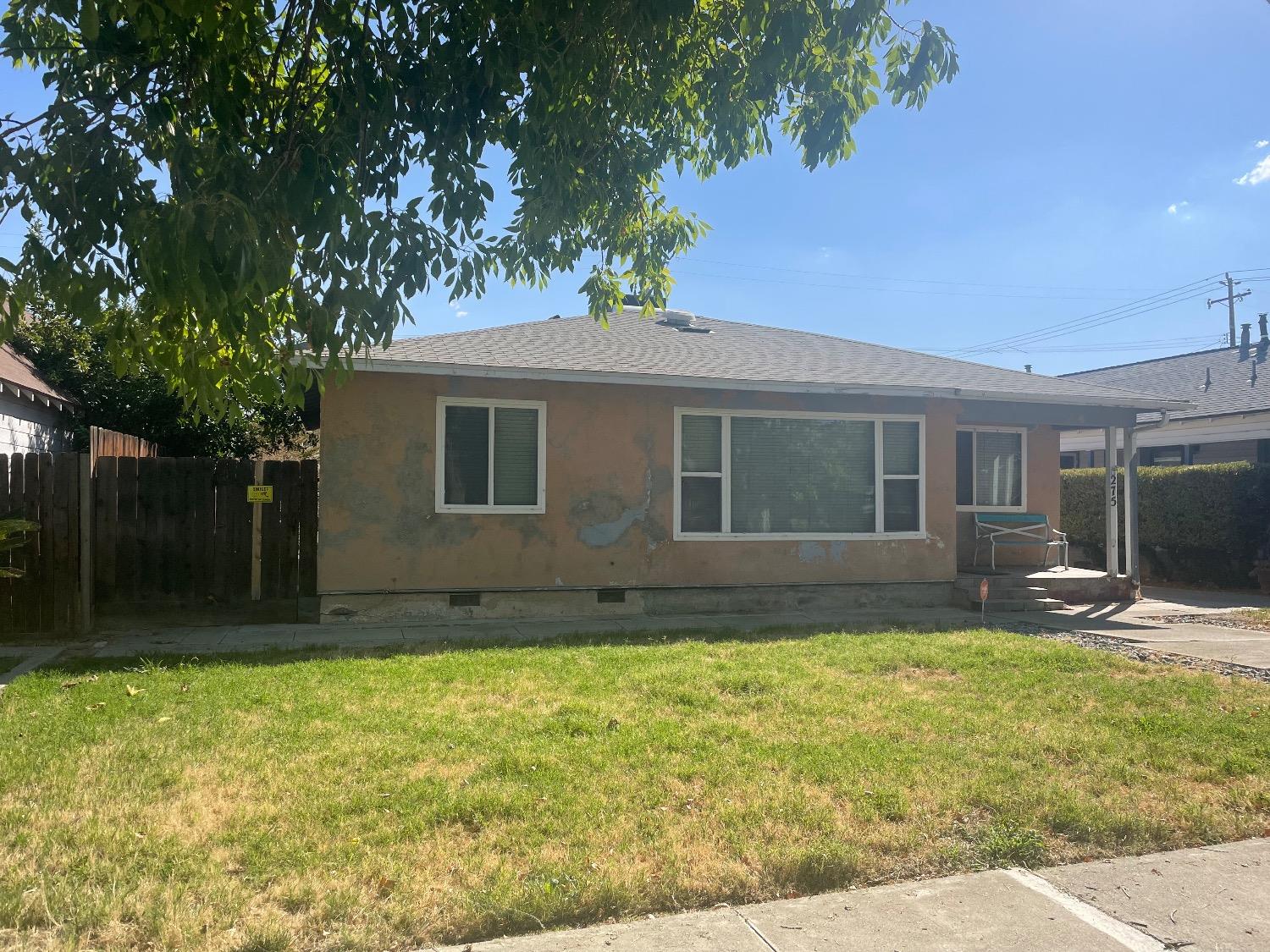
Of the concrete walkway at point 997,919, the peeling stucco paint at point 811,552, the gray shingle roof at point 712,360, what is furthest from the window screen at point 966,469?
the concrete walkway at point 997,919

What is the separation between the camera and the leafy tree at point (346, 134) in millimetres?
3920

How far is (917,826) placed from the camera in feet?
14.2

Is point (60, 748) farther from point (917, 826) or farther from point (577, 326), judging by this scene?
point (577, 326)

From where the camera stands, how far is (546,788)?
15.6ft

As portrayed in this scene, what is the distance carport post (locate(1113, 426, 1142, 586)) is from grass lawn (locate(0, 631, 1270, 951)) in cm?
645

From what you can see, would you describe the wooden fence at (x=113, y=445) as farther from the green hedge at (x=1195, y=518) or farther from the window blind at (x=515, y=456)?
the green hedge at (x=1195, y=518)

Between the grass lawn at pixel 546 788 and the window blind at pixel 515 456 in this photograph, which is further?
the window blind at pixel 515 456

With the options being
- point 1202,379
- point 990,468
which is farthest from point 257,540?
point 1202,379

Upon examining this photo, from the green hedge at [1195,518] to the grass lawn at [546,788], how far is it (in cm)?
984

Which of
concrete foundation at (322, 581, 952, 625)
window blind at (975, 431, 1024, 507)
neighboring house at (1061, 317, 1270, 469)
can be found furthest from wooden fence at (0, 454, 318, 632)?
neighboring house at (1061, 317, 1270, 469)

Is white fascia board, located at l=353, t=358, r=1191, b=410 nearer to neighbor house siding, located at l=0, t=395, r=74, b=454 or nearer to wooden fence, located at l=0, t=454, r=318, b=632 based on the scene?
wooden fence, located at l=0, t=454, r=318, b=632

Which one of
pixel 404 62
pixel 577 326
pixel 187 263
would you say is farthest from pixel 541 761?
pixel 577 326

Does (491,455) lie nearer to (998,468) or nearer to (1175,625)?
(998,468)

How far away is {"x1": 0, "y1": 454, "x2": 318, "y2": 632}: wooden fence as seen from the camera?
9.28 m
